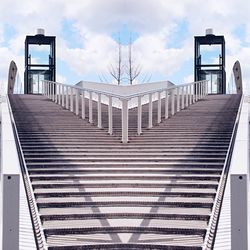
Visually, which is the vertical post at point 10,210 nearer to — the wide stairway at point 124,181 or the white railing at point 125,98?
the wide stairway at point 124,181

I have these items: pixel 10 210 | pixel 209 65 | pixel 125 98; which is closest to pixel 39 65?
pixel 209 65

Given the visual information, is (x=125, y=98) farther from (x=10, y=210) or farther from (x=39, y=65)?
(x=39, y=65)

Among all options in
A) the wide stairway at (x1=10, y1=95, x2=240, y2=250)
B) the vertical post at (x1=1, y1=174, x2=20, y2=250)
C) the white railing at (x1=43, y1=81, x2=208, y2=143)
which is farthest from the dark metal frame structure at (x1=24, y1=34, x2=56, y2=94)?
the vertical post at (x1=1, y1=174, x2=20, y2=250)

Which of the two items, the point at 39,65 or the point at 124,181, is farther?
the point at 39,65

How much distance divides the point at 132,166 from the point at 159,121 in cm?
452

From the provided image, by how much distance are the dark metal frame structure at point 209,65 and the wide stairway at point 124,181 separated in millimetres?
18933

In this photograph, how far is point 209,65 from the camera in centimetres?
3200

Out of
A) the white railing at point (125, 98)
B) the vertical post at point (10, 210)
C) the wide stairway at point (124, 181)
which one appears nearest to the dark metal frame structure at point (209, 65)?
the white railing at point (125, 98)

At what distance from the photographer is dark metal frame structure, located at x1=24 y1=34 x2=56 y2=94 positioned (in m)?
31.2

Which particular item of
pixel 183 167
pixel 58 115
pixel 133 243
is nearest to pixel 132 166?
pixel 183 167

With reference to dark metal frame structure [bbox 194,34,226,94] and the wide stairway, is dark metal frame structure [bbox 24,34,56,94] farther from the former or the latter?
→ the wide stairway

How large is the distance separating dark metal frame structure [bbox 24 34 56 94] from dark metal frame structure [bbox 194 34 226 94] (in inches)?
319

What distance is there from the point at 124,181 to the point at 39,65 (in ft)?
79.2

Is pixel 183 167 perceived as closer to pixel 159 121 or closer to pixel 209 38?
pixel 159 121
